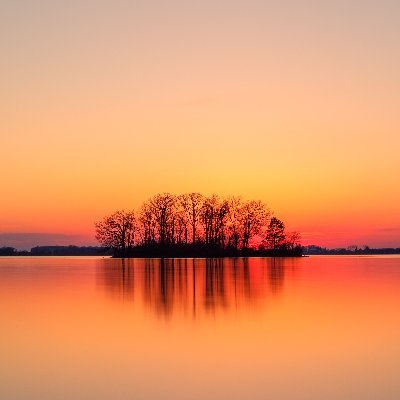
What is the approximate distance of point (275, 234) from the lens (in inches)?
4830

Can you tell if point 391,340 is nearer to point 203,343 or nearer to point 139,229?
point 203,343

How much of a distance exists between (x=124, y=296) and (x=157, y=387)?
1832 centimetres

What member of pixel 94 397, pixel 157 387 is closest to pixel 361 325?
pixel 157 387

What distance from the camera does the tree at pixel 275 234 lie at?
4811 inches

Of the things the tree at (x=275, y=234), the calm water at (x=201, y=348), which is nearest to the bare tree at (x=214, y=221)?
the tree at (x=275, y=234)

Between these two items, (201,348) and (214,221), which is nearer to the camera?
(201,348)

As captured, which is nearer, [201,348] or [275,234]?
[201,348]

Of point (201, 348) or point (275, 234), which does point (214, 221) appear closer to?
point (275, 234)

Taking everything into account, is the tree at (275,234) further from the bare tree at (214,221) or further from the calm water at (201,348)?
the calm water at (201,348)

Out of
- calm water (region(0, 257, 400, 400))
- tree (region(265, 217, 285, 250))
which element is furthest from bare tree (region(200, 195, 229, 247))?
calm water (region(0, 257, 400, 400))

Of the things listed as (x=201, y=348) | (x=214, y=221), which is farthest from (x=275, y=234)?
(x=201, y=348)

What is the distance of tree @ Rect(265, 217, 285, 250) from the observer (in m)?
122

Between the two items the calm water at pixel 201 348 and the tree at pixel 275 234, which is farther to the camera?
the tree at pixel 275 234

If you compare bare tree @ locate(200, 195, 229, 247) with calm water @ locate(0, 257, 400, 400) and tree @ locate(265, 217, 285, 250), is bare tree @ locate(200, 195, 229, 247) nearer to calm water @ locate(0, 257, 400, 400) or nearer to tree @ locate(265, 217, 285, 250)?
tree @ locate(265, 217, 285, 250)
